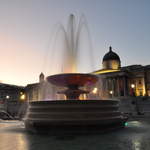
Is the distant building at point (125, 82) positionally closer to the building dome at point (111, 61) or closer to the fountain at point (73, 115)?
the building dome at point (111, 61)

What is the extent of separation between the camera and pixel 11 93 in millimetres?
76000

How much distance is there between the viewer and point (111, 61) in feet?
204

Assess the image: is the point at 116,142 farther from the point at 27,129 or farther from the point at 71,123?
the point at 27,129

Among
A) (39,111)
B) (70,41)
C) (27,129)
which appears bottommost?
(27,129)

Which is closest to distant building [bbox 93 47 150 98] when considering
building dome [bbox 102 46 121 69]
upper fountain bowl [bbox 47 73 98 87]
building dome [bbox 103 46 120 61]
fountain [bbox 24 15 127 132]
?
building dome [bbox 102 46 121 69]

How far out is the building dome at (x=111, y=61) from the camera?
62.1 meters

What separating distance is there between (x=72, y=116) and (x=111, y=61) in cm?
5665

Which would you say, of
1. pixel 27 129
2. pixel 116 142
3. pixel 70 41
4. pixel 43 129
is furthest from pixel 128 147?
pixel 70 41

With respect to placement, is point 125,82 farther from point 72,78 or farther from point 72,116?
point 72,116

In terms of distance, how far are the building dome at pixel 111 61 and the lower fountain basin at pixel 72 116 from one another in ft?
182

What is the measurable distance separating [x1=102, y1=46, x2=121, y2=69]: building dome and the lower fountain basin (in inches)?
2182

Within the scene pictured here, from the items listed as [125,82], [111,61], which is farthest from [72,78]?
[111,61]

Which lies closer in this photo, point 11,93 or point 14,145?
point 14,145

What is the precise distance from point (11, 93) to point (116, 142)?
7592 centimetres
